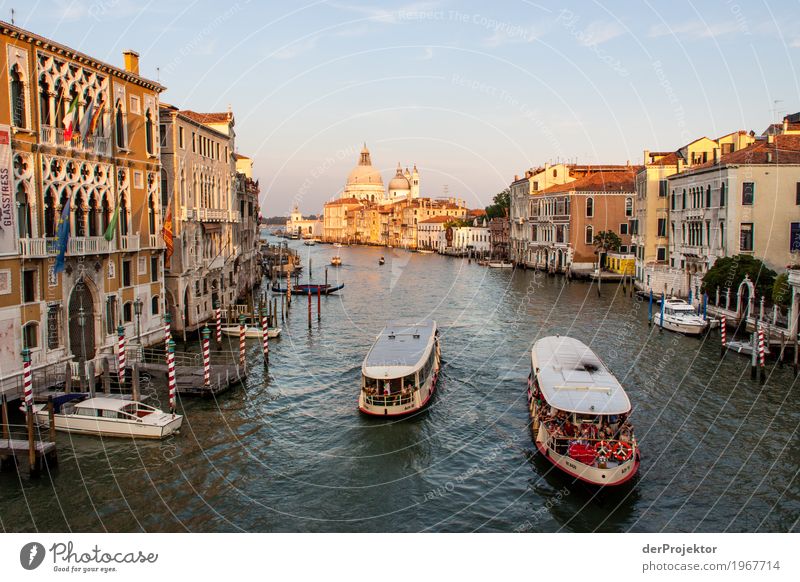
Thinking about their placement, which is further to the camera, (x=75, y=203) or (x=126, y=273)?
(x=126, y=273)

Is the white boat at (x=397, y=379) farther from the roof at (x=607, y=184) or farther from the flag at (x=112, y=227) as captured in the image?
the roof at (x=607, y=184)

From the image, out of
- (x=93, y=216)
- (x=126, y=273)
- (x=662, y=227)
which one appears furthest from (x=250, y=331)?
(x=662, y=227)

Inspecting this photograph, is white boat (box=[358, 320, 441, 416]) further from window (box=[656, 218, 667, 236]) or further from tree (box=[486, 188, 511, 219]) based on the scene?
tree (box=[486, 188, 511, 219])

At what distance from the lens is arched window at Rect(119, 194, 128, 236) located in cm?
1969

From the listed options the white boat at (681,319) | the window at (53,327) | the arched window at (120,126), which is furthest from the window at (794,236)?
the window at (53,327)

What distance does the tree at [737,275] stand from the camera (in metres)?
24.0

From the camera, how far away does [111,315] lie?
19.1 metres

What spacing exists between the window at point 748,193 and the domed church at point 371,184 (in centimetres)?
11983

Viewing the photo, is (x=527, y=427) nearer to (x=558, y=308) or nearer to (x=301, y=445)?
(x=301, y=445)

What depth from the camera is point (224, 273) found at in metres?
30.6

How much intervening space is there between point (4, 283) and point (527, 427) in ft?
37.3

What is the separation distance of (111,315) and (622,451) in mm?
13667

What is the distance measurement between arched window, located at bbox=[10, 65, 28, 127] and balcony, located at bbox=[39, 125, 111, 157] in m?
0.62

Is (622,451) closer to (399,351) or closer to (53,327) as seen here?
(399,351)
